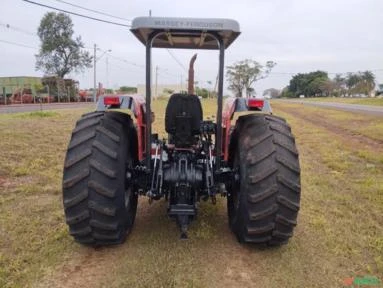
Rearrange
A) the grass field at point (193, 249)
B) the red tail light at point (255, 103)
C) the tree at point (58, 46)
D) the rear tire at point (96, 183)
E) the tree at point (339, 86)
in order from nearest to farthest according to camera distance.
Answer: the grass field at point (193, 249)
the rear tire at point (96, 183)
the red tail light at point (255, 103)
the tree at point (58, 46)
the tree at point (339, 86)

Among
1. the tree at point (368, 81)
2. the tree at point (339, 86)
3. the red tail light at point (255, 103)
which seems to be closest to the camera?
the red tail light at point (255, 103)

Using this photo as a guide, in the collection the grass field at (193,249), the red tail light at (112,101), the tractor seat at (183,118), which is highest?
the red tail light at (112,101)

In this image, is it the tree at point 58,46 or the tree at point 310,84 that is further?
the tree at point 310,84

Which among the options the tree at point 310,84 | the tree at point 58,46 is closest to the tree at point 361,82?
the tree at point 310,84

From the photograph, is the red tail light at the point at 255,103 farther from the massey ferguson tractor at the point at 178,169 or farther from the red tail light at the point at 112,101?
the red tail light at the point at 112,101

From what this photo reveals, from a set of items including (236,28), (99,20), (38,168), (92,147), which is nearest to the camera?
(236,28)

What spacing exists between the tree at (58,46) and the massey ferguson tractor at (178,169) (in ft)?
202

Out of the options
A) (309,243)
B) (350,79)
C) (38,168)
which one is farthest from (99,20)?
(350,79)

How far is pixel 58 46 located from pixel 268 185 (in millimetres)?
62761

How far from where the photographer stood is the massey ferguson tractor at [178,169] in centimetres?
356

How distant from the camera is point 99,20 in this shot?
1460 centimetres

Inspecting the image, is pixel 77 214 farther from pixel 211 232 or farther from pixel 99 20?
pixel 99 20

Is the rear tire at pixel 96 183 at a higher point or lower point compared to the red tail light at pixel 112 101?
lower

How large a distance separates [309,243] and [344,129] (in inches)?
536
